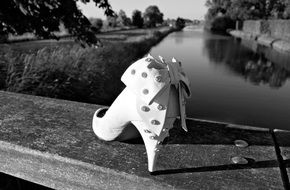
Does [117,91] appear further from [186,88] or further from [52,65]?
[186,88]

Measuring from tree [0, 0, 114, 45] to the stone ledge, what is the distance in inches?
94.7

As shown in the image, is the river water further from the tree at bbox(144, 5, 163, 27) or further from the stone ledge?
the tree at bbox(144, 5, 163, 27)

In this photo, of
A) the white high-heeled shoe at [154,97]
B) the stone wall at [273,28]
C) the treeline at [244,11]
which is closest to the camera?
the white high-heeled shoe at [154,97]

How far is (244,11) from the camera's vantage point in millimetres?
49875

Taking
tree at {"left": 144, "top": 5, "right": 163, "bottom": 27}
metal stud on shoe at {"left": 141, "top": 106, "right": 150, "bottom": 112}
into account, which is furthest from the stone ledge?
tree at {"left": 144, "top": 5, "right": 163, "bottom": 27}

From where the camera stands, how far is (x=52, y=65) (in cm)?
555

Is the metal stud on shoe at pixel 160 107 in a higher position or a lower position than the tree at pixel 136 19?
higher

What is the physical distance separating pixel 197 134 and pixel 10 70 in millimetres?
4128

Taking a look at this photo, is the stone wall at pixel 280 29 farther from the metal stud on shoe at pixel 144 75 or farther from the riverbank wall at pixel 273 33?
the metal stud on shoe at pixel 144 75

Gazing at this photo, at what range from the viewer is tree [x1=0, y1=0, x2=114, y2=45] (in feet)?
13.9

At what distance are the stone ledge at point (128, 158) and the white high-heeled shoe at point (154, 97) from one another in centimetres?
19

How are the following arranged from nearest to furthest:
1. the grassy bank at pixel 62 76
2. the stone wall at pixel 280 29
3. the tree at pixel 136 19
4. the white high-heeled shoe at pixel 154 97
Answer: the white high-heeled shoe at pixel 154 97 < the grassy bank at pixel 62 76 < the stone wall at pixel 280 29 < the tree at pixel 136 19

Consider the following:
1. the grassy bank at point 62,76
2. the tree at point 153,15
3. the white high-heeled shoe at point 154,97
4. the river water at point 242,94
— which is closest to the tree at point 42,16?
the grassy bank at point 62,76

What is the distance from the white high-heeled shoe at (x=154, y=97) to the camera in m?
1.49
